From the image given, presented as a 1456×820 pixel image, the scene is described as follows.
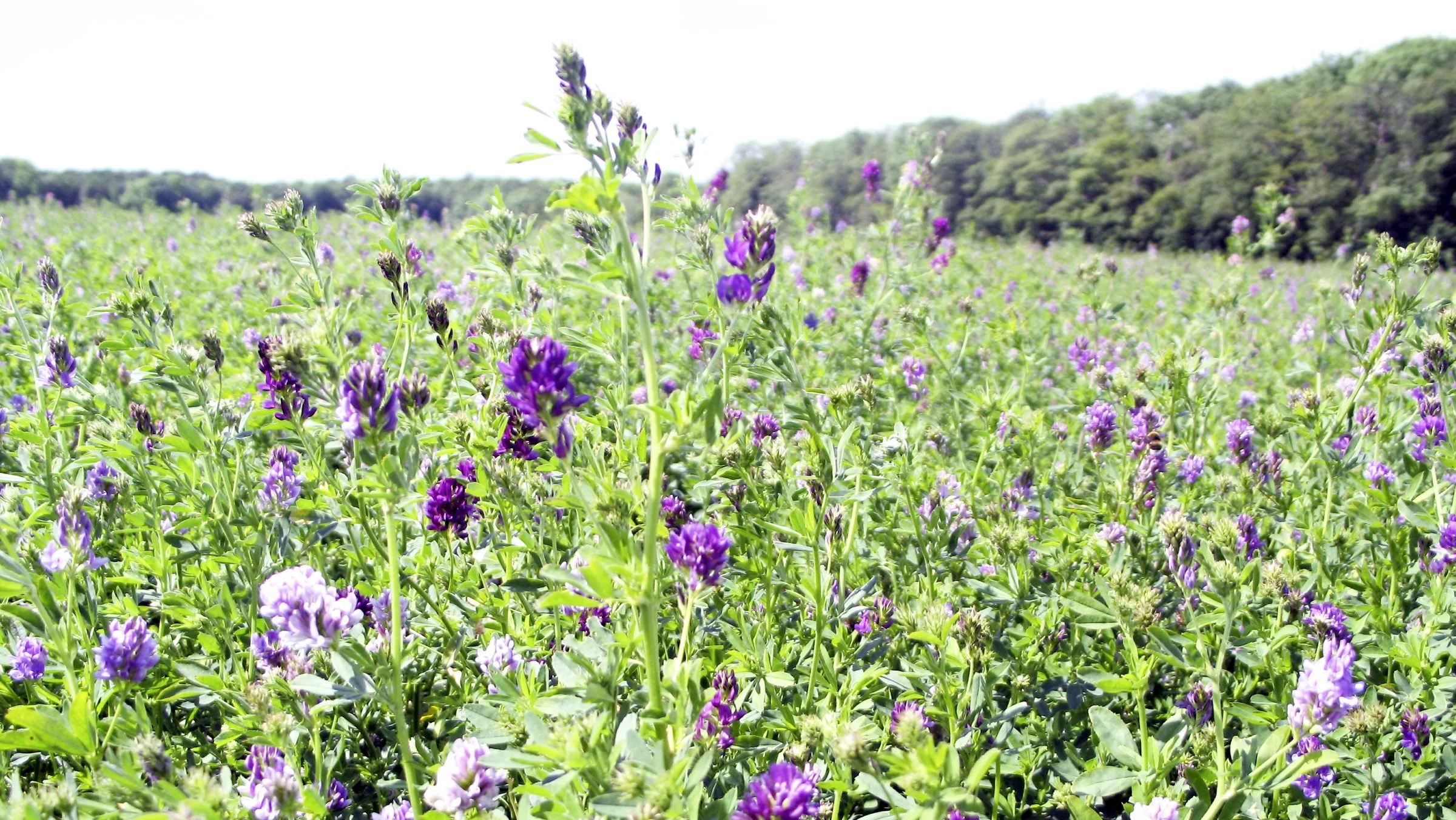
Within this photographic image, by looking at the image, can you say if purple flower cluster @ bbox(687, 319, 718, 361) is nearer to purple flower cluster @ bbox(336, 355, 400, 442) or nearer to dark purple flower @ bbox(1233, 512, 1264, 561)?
purple flower cluster @ bbox(336, 355, 400, 442)

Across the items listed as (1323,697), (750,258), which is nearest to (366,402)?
(750,258)

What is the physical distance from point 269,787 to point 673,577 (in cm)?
82

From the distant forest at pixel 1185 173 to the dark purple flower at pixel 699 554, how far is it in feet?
75.7

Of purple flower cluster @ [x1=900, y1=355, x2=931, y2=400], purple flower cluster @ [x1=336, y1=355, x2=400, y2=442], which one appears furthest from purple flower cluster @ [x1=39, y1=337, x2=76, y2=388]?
purple flower cluster @ [x1=900, y1=355, x2=931, y2=400]

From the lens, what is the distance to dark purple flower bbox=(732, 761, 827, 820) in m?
1.29

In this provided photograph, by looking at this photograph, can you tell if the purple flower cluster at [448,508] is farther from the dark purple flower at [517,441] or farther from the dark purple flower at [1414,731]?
the dark purple flower at [1414,731]

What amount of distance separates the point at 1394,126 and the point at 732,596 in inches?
1718

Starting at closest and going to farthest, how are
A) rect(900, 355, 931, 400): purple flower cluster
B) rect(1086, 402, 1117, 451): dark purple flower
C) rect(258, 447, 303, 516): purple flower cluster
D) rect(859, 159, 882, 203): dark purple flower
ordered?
rect(258, 447, 303, 516): purple flower cluster, rect(1086, 402, 1117, 451): dark purple flower, rect(900, 355, 931, 400): purple flower cluster, rect(859, 159, 882, 203): dark purple flower

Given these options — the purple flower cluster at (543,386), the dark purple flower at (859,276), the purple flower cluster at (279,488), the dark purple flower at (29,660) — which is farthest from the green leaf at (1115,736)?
the dark purple flower at (859,276)

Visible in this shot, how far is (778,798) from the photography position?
1.31 meters

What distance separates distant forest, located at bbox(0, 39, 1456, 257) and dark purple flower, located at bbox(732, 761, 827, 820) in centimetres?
2334

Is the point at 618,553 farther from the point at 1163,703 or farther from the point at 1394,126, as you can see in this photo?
the point at 1394,126

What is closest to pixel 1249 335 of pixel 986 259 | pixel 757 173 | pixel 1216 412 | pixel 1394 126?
pixel 1216 412

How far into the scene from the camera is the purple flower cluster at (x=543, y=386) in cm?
138
